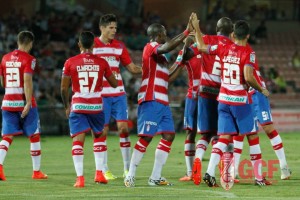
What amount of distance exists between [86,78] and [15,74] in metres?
1.73

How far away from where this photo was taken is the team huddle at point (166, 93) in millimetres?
13117

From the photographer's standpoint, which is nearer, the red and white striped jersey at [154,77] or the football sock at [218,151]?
the football sock at [218,151]

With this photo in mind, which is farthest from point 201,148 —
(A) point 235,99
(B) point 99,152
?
(B) point 99,152

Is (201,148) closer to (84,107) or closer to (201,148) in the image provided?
(201,148)

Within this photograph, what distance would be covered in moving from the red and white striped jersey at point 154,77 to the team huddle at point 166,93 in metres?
0.01

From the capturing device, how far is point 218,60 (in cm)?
1393

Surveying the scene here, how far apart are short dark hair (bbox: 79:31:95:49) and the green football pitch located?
6.48 ft

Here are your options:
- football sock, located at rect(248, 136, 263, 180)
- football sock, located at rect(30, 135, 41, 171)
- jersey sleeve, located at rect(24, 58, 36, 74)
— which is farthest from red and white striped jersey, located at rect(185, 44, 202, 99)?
football sock, located at rect(30, 135, 41, 171)

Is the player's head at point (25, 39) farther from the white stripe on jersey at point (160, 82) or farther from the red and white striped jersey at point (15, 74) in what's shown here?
the white stripe on jersey at point (160, 82)

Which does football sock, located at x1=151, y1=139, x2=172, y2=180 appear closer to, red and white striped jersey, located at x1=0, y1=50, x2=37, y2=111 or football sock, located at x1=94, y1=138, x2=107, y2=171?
football sock, located at x1=94, y1=138, x2=107, y2=171

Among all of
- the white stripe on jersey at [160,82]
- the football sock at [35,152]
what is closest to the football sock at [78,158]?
the white stripe on jersey at [160,82]

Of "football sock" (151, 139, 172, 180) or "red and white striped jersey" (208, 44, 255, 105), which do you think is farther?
"football sock" (151, 139, 172, 180)

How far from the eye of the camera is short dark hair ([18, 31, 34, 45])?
14539mm

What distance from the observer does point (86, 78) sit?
13320 millimetres
